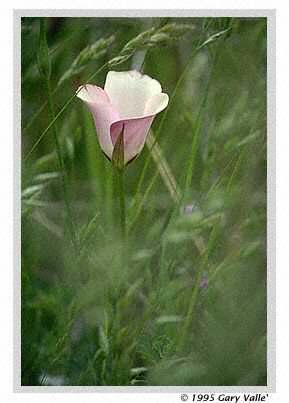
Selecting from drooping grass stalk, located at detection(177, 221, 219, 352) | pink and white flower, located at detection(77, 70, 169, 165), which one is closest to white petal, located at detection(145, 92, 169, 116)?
pink and white flower, located at detection(77, 70, 169, 165)

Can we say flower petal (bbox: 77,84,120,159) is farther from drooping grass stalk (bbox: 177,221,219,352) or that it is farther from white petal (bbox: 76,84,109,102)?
drooping grass stalk (bbox: 177,221,219,352)

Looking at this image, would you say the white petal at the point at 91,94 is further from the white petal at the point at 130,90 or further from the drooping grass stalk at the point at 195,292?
the drooping grass stalk at the point at 195,292

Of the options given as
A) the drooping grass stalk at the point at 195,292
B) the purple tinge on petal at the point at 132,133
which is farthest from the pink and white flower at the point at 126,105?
the drooping grass stalk at the point at 195,292

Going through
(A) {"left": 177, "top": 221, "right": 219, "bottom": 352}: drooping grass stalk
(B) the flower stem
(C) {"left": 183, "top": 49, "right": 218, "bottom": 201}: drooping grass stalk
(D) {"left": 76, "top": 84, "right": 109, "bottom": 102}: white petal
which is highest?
(D) {"left": 76, "top": 84, "right": 109, "bottom": 102}: white petal

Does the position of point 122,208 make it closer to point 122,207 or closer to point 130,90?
point 122,207

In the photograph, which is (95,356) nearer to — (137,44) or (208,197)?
(208,197)

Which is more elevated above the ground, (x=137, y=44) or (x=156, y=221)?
(x=137, y=44)
